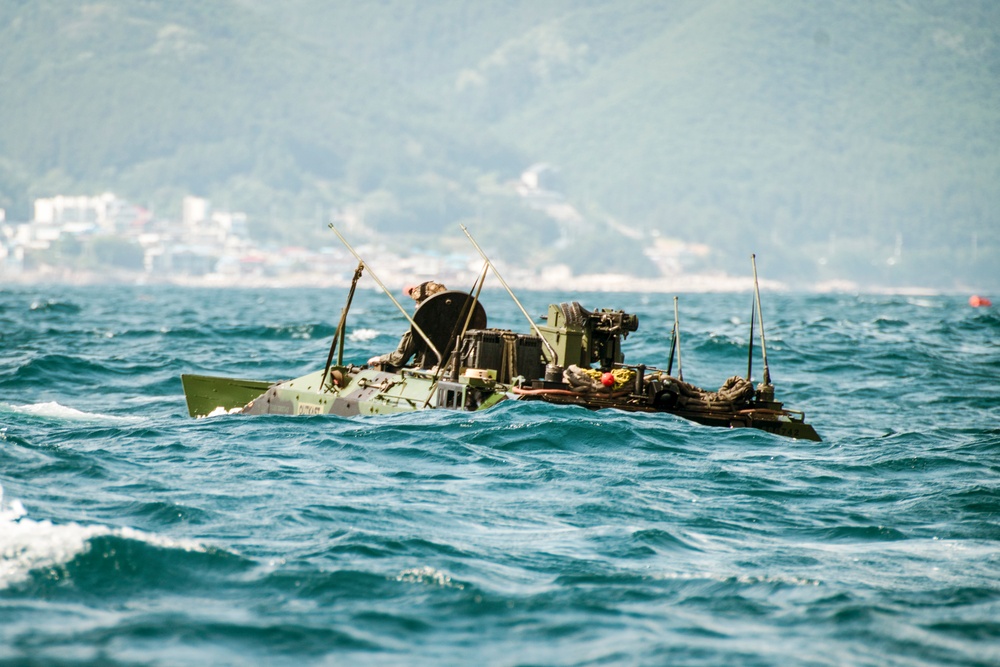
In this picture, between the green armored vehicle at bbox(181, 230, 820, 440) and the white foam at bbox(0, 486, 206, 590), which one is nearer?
the white foam at bbox(0, 486, 206, 590)

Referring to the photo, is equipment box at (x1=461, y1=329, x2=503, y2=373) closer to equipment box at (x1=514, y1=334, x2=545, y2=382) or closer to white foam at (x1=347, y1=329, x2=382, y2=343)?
equipment box at (x1=514, y1=334, x2=545, y2=382)

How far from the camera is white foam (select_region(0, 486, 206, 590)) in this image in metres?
12.6

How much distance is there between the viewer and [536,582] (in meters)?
13.1

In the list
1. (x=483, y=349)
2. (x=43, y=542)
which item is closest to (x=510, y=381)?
(x=483, y=349)

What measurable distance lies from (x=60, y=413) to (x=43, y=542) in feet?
49.7

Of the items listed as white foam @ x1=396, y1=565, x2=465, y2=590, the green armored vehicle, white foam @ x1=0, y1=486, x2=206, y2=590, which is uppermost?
the green armored vehicle

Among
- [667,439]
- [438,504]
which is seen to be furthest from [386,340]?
[438,504]

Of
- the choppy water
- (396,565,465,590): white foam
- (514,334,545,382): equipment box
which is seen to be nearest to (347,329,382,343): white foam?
the choppy water

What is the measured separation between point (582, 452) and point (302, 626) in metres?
10.3

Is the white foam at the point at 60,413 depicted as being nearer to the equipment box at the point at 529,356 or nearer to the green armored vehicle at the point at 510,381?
the green armored vehicle at the point at 510,381

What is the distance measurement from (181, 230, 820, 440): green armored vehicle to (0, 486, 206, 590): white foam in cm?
1011

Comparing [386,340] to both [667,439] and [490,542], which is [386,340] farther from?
[490,542]

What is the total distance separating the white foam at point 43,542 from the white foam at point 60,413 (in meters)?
12.4

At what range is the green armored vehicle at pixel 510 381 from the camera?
942 inches
